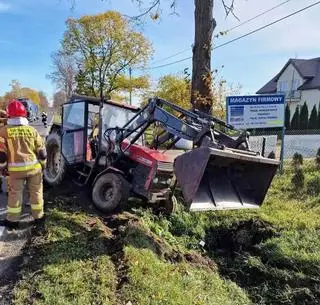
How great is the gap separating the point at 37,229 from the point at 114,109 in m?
3.62

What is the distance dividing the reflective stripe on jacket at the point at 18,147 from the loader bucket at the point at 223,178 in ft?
7.38

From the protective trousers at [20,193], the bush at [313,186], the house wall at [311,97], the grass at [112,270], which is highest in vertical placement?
the house wall at [311,97]

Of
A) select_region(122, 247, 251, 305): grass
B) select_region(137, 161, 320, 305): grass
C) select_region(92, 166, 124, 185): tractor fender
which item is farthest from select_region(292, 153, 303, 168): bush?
select_region(122, 247, 251, 305): grass

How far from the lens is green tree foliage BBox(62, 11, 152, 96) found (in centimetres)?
5253

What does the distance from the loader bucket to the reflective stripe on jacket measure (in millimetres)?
2249

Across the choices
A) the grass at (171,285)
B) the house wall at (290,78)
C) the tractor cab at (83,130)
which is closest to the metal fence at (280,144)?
the tractor cab at (83,130)

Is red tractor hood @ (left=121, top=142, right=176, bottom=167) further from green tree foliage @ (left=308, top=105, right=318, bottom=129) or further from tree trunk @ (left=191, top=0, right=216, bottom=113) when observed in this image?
green tree foliage @ (left=308, top=105, right=318, bottom=129)

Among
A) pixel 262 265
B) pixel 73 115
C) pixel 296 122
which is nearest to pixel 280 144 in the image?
pixel 73 115

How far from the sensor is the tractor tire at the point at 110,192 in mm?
8219

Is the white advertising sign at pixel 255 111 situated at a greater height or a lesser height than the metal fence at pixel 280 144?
greater

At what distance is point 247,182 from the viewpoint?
753 cm

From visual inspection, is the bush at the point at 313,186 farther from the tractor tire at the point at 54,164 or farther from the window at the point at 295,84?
the window at the point at 295,84

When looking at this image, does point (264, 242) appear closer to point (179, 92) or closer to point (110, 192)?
point (110, 192)

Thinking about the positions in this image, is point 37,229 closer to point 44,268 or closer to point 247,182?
point 44,268
